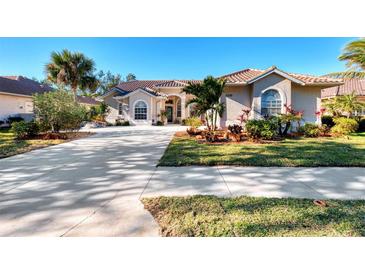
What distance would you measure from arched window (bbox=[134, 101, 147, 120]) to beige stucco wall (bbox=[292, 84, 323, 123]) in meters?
15.2

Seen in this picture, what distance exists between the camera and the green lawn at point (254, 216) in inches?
114

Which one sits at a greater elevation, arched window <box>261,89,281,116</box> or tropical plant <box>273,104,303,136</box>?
arched window <box>261,89,281,116</box>

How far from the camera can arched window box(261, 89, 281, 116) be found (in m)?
14.6

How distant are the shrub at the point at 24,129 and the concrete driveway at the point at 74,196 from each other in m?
5.78

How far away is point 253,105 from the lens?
48.0ft

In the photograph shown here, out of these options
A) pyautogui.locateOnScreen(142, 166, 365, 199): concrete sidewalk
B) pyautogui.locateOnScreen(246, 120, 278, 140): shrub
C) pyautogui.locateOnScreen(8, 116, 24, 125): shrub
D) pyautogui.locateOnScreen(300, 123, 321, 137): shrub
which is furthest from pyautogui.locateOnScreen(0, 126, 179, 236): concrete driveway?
pyautogui.locateOnScreen(8, 116, 24, 125): shrub

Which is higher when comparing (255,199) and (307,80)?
(307,80)

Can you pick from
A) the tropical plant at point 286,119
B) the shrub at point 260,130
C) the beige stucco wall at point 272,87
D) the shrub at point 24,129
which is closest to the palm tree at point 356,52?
the beige stucco wall at point 272,87

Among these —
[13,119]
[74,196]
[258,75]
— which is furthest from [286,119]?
[13,119]

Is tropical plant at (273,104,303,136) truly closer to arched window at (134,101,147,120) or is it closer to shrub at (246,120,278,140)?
shrub at (246,120,278,140)
